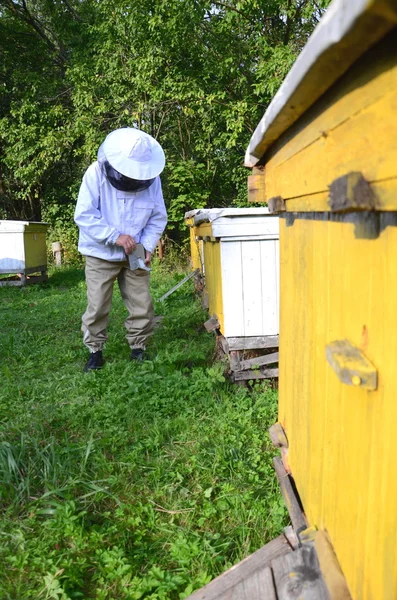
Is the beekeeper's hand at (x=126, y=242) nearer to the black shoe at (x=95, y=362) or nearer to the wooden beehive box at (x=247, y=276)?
the wooden beehive box at (x=247, y=276)

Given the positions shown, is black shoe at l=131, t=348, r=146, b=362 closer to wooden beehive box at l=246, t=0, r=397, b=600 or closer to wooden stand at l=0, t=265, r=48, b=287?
wooden beehive box at l=246, t=0, r=397, b=600

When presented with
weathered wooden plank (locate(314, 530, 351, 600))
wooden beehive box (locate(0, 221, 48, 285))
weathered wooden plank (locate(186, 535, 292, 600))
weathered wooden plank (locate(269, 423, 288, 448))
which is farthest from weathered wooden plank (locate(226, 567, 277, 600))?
wooden beehive box (locate(0, 221, 48, 285))

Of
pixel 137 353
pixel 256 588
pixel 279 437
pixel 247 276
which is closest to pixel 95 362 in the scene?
pixel 137 353

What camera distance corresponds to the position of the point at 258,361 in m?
3.54

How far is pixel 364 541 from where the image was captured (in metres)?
1.02

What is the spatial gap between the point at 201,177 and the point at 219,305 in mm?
8277

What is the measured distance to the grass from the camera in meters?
1.88

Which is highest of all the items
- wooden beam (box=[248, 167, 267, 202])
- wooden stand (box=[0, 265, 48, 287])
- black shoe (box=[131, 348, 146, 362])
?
wooden beam (box=[248, 167, 267, 202])

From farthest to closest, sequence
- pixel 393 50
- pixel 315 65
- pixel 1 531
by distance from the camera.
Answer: pixel 1 531 < pixel 315 65 < pixel 393 50

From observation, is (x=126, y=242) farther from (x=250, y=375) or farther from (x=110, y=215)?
(x=250, y=375)

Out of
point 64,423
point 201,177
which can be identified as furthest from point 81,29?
point 64,423

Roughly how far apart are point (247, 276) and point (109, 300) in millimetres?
1310

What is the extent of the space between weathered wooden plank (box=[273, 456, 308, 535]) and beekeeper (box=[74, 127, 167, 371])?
227 cm

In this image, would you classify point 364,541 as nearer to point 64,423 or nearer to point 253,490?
point 253,490
